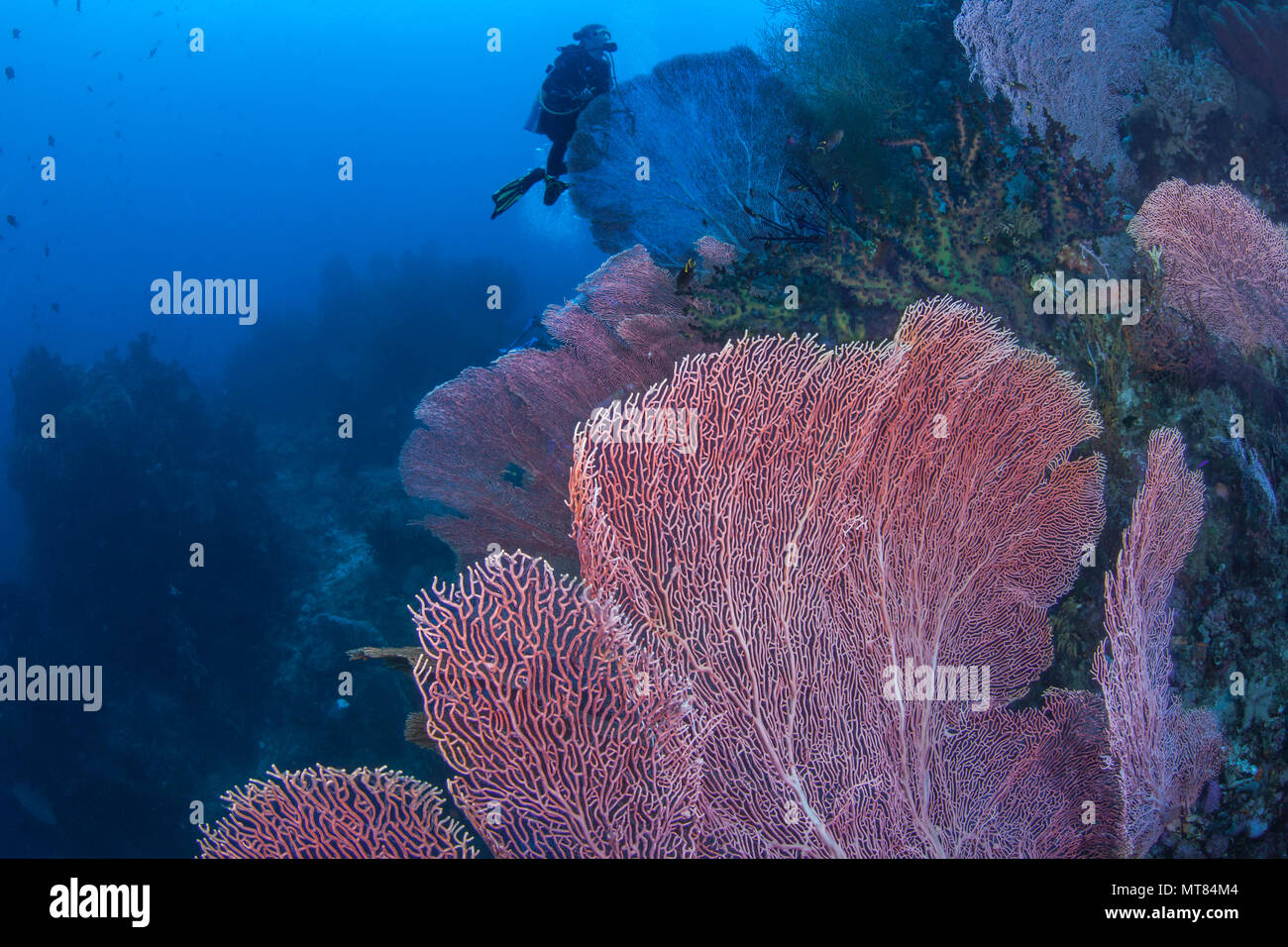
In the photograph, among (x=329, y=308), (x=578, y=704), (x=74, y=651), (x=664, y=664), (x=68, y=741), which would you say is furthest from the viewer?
(x=329, y=308)

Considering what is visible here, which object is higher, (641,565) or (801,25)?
(801,25)

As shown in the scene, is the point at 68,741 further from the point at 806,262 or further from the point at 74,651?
the point at 806,262

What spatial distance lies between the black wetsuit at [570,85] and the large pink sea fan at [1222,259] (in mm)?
5206

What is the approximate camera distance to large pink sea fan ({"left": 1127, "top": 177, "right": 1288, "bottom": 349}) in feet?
12.0

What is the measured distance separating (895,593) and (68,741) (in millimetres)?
14345

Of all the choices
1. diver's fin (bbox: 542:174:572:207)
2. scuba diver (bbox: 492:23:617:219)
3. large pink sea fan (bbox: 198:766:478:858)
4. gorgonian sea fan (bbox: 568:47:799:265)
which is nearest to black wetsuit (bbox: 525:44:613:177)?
scuba diver (bbox: 492:23:617:219)

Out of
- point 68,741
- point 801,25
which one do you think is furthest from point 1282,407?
point 68,741

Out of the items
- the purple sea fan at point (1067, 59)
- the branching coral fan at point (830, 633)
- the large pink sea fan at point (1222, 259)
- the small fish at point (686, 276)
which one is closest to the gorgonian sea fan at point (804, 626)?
the branching coral fan at point (830, 633)

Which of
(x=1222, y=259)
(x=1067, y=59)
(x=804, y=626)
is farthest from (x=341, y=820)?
(x=1067, y=59)

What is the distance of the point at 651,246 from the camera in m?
6.21

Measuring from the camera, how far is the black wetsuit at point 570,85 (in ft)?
21.5

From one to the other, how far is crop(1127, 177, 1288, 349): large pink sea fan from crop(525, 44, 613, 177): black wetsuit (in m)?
5.21

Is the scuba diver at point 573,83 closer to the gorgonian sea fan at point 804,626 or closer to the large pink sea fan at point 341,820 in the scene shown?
the gorgonian sea fan at point 804,626
